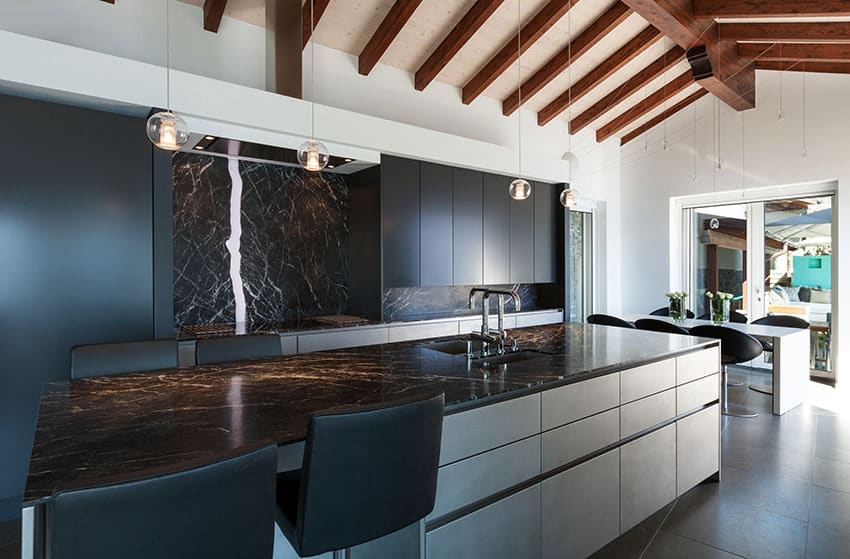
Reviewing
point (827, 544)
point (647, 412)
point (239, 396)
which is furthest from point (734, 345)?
point (239, 396)

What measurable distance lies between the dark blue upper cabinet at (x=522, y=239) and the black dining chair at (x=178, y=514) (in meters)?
4.65

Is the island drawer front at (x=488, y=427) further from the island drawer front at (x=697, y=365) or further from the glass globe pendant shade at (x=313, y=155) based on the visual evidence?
A: the glass globe pendant shade at (x=313, y=155)

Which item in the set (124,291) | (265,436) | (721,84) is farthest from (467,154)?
(265,436)

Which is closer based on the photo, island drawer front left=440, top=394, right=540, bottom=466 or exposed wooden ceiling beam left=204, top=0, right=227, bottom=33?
island drawer front left=440, top=394, right=540, bottom=466

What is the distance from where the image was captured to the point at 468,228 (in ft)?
16.5

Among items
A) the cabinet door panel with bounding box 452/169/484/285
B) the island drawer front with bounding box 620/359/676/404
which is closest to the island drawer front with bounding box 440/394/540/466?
the island drawer front with bounding box 620/359/676/404

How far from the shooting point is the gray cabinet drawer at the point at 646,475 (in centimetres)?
230

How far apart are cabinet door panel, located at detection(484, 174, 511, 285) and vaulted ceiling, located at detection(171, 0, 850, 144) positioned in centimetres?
102

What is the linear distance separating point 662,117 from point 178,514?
24.2 ft

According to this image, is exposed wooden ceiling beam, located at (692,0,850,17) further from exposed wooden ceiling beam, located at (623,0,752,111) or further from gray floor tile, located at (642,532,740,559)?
gray floor tile, located at (642,532,740,559)

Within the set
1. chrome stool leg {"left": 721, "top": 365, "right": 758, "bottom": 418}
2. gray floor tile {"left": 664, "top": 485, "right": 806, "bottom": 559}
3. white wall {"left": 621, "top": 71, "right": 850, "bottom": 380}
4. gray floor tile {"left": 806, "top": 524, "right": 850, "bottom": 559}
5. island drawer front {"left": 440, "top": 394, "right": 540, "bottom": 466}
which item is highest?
white wall {"left": 621, "top": 71, "right": 850, "bottom": 380}

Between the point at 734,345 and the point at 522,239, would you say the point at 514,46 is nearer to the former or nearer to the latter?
the point at 522,239

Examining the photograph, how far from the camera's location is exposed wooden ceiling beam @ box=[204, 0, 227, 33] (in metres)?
3.47

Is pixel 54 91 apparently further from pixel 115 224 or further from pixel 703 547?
pixel 703 547
